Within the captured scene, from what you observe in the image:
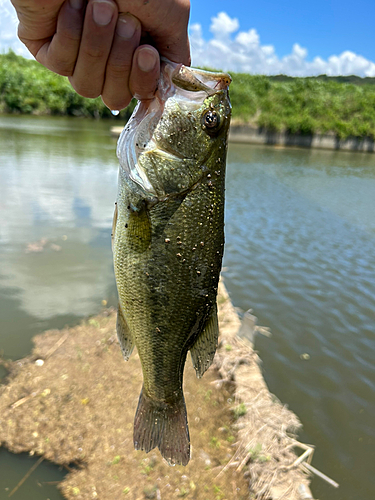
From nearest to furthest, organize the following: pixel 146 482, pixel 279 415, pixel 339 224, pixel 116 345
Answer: pixel 146 482 → pixel 279 415 → pixel 116 345 → pixel 339 224

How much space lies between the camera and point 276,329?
16.9ft

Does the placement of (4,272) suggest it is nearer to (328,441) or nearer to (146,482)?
(146,482)

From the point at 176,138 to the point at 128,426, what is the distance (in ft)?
8.86

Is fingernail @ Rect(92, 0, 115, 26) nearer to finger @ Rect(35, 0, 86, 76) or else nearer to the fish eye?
finger @ Rect(35, 0, 86, 76)

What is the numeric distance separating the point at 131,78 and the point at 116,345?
331 centimetres

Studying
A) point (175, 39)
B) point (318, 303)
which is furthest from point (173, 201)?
point (318, 303)

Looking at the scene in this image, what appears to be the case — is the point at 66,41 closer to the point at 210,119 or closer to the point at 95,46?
the point at 95,46

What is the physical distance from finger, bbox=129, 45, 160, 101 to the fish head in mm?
150

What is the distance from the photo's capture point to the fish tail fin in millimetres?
1698

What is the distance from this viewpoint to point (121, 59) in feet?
3.94

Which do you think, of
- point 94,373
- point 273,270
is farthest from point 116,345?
point 273,270

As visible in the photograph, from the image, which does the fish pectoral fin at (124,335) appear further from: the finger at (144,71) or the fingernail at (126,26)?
the fingernail at (126,26)

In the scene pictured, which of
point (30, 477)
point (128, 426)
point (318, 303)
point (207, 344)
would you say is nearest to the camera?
point (207, 344)

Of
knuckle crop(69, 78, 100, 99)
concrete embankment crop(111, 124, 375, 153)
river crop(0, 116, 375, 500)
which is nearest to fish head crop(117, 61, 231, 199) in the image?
knuckle crop(69, 78, 100, 99)
